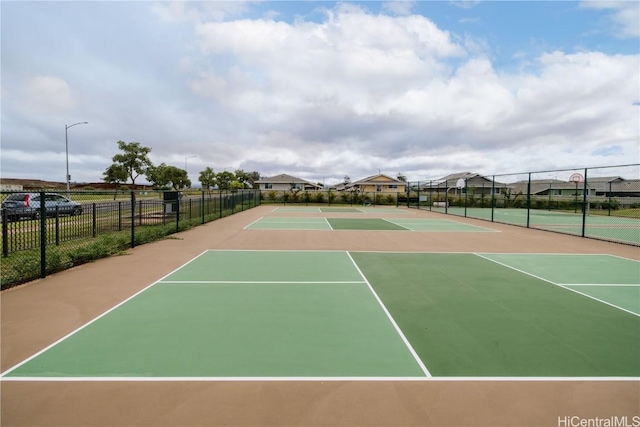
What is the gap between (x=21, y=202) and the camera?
9406mm

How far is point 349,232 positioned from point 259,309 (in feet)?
34.7

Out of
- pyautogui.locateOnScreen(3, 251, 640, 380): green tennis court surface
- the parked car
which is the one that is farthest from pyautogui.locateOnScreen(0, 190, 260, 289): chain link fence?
pyautogui.locateOnScreen(3, 251, 640, 380): green tennis court surface

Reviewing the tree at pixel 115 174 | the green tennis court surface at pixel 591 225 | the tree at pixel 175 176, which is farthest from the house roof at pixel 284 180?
the green tennis court surface at pixel 591 225

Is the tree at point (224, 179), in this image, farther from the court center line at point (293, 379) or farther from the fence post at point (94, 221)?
the court center line at point (293, 379)

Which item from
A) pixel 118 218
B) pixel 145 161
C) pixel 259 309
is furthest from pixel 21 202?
pixel 145 161

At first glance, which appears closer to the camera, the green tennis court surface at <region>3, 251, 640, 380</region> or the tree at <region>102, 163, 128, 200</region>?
the green tennis court surface at <region>3, 251, 640, 380</region>

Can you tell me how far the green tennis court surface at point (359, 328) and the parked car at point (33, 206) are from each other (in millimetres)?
3957

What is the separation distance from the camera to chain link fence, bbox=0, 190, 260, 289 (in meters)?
7.53

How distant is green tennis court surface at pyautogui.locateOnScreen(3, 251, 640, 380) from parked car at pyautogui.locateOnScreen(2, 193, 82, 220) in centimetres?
396

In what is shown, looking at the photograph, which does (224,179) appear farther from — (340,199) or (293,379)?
(293,379)

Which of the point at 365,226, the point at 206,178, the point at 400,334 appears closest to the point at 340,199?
the point at 365,226

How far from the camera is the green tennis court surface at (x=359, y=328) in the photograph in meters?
3.85

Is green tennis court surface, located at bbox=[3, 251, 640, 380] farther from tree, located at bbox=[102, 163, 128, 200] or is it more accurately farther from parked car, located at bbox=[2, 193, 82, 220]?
tree, located at bbox=[102, 163, 128, 200]
